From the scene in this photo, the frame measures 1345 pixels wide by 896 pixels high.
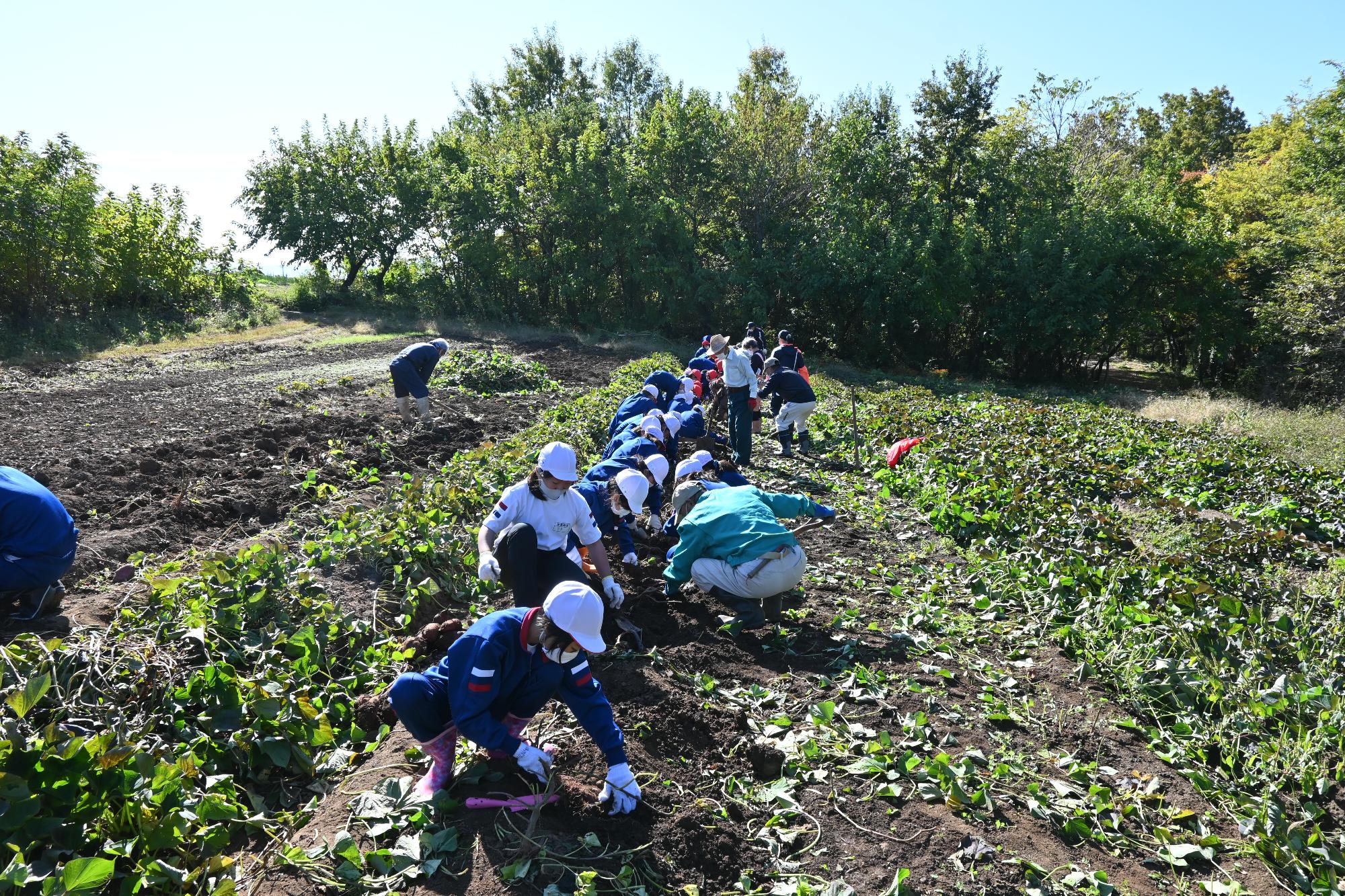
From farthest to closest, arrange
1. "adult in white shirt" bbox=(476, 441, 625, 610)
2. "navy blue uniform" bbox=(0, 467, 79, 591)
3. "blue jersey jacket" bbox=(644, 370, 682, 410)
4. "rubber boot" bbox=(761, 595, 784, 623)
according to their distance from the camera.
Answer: "blue jersey jacket" bbox=(644, 370, 682, 410) → "rubber boot" bbox=(761, 595, 784, 623) → "navy blue uniform" bbox=(0, 467, 79, 591) → "adult in white shirt" bbox=(476, 441, 625, 610)

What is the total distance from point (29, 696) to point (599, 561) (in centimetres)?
274

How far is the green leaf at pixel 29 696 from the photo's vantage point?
3215 millimetres

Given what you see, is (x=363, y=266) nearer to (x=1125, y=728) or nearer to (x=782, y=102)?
(x=782, y=102)

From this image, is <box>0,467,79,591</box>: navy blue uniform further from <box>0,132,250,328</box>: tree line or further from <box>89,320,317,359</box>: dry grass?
<box>0,132,250,328</box>: tree line

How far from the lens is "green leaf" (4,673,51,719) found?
3215 millimetres

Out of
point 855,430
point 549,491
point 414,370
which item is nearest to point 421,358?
point 414,370

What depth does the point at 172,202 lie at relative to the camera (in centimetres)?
2992

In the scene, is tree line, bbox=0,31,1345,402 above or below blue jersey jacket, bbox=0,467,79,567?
above

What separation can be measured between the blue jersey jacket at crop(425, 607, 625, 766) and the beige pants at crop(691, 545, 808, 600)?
6.95ft

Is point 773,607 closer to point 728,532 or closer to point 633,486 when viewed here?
point 728,532

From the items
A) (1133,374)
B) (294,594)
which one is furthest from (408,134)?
(294,594)

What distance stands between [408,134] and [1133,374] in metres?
30.5

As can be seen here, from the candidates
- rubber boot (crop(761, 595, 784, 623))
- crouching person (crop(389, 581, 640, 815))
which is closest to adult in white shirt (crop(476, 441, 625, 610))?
crouching person (crop(389, 581, 640, 815))

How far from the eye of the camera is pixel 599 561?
193 inches
